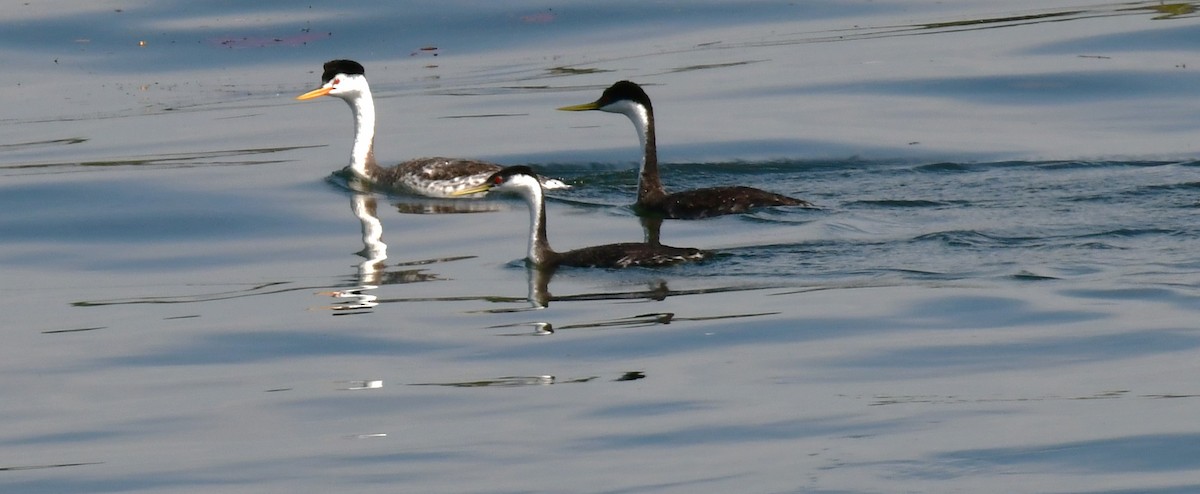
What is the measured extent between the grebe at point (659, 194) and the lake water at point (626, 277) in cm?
22

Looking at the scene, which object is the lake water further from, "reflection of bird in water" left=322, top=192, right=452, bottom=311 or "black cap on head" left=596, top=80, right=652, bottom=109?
"black cap on head" left=596, top=80, right=652, bottom=109

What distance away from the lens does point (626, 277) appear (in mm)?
13703

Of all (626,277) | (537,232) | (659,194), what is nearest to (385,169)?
(659,194)

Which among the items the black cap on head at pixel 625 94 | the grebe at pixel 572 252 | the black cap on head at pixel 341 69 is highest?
the black cap on head at pixel 341 69

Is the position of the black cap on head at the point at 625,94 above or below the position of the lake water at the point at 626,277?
above

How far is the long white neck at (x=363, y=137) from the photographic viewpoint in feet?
62.6

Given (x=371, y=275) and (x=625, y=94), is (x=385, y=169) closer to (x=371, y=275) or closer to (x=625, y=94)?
(x=625, y=94)

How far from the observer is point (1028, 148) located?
738 inches

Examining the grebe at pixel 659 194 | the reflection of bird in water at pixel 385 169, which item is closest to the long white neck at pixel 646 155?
the grebe at pixel 659 194

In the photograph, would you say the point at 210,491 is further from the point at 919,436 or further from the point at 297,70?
the point at 297,70

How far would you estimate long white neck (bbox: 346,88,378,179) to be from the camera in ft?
62.6

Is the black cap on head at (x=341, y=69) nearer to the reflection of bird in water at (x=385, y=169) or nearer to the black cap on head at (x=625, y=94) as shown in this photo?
the reflection of bird in water at (x=385, y=169)

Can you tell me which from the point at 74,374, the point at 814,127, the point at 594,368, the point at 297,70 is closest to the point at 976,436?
the point at 594,368

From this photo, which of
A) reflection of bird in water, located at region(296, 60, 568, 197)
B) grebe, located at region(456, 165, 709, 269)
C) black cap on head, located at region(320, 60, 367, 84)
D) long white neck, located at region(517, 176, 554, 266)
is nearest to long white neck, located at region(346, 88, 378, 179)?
reflection of bird in water, located at region(296, 60, 568, 197)
